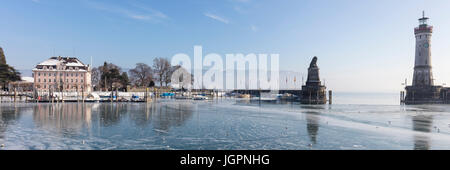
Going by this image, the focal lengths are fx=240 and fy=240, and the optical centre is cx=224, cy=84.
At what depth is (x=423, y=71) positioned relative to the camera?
66750 mm

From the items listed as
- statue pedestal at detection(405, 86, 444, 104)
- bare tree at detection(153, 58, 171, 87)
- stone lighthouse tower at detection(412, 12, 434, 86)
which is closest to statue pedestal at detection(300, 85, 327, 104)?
statue pedestal at detection(405, 86, 444, 104)

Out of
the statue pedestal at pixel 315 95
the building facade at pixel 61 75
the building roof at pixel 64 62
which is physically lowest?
the statue pedestal at pixel 315 95

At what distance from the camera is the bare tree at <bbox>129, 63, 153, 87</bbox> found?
96.5 metres

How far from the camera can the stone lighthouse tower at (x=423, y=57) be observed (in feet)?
218

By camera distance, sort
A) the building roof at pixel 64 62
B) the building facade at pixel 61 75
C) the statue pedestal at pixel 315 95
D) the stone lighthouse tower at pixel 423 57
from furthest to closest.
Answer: the building roof at pixel 64 62 → the building facade at pixel 61 75 → the statue pedestal at pixel 315 95 → the stone lighthouse tower at pixel 423 57

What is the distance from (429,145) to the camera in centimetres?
1562

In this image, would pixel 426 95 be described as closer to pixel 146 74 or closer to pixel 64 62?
pixel 146 74

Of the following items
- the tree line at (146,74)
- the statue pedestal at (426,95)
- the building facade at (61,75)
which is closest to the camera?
the statue pedestal at (426,95)

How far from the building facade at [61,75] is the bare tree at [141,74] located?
1844 cm

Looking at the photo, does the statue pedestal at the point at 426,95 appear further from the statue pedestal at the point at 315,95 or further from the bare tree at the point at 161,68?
the bare tree at the point at 161,68

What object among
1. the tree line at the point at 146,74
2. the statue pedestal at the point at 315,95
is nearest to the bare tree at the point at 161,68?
the tree line at the point at 146,74
